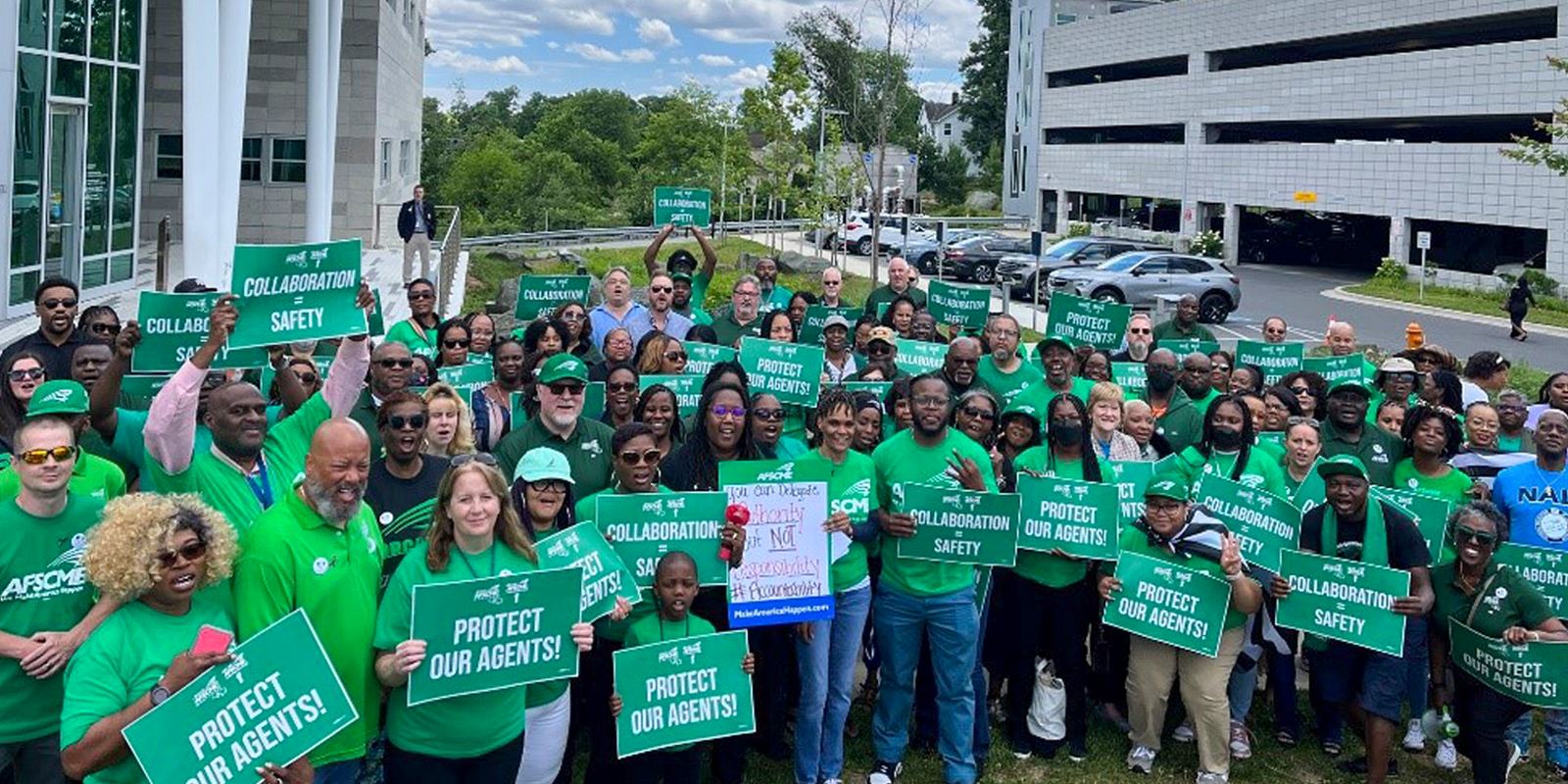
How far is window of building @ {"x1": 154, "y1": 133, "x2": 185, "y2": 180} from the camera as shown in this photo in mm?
32750

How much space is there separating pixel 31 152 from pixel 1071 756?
1630 centimetres

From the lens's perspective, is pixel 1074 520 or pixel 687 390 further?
pixel 687 390

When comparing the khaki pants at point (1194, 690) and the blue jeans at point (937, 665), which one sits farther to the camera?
the khaki pants at point (1194, 690)

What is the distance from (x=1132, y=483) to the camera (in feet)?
27.7

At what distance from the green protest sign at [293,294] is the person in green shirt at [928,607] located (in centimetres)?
297

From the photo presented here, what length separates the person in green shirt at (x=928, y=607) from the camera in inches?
292

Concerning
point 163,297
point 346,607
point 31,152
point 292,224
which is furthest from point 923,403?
point 292,224

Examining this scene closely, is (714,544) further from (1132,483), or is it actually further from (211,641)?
(1132,483)

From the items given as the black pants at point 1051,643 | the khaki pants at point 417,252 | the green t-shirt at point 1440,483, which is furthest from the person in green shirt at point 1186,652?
the khaki pants at point 417,252

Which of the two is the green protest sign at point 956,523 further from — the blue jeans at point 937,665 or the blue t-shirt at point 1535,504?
the blue t-shirt at point 1535,504

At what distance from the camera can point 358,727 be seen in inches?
200

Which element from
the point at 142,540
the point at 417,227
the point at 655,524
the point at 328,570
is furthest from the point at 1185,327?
the point at 417,227

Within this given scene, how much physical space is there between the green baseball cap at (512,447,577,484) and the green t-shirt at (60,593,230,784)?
5.44 feet

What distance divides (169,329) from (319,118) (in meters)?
18.7
